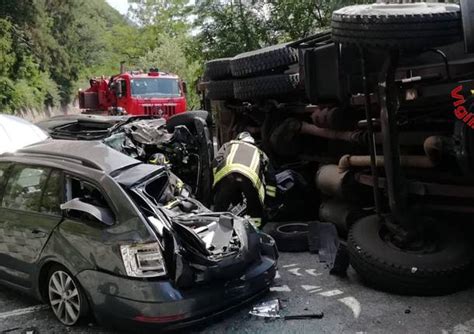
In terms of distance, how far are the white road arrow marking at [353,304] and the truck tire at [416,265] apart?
0.90ft

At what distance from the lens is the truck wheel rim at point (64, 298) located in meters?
3.99

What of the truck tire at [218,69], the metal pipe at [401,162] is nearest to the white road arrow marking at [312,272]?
the metal pipe at [401,162]

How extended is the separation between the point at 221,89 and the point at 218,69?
0.32 metres

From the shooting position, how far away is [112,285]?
370cm

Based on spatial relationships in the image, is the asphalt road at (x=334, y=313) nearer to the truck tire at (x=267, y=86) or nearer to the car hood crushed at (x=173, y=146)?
the car hood crushed at (x=173, y=146)

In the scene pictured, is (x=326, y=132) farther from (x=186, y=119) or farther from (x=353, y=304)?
(x=353, y=304)

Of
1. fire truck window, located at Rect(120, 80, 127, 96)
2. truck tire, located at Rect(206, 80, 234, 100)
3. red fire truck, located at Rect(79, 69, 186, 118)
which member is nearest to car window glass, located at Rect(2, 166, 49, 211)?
truck tire, located at Rect(206, 80, 234, 100)

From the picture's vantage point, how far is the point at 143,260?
12.1 feet

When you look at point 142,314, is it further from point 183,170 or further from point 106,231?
point 183,170

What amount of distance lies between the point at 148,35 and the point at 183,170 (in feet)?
143

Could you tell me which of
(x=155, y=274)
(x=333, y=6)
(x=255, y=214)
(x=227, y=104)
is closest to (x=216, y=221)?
(x=155, y=274)

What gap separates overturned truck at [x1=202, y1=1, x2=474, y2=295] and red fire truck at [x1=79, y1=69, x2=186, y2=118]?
38.2ft

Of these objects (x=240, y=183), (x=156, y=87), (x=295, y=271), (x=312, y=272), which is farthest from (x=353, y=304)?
(x=156, y=87)

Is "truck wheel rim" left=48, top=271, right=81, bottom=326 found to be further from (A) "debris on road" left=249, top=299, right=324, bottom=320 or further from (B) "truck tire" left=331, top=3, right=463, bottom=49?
(B) "truck tire" left=331, top=3, right=463, bottom=49
